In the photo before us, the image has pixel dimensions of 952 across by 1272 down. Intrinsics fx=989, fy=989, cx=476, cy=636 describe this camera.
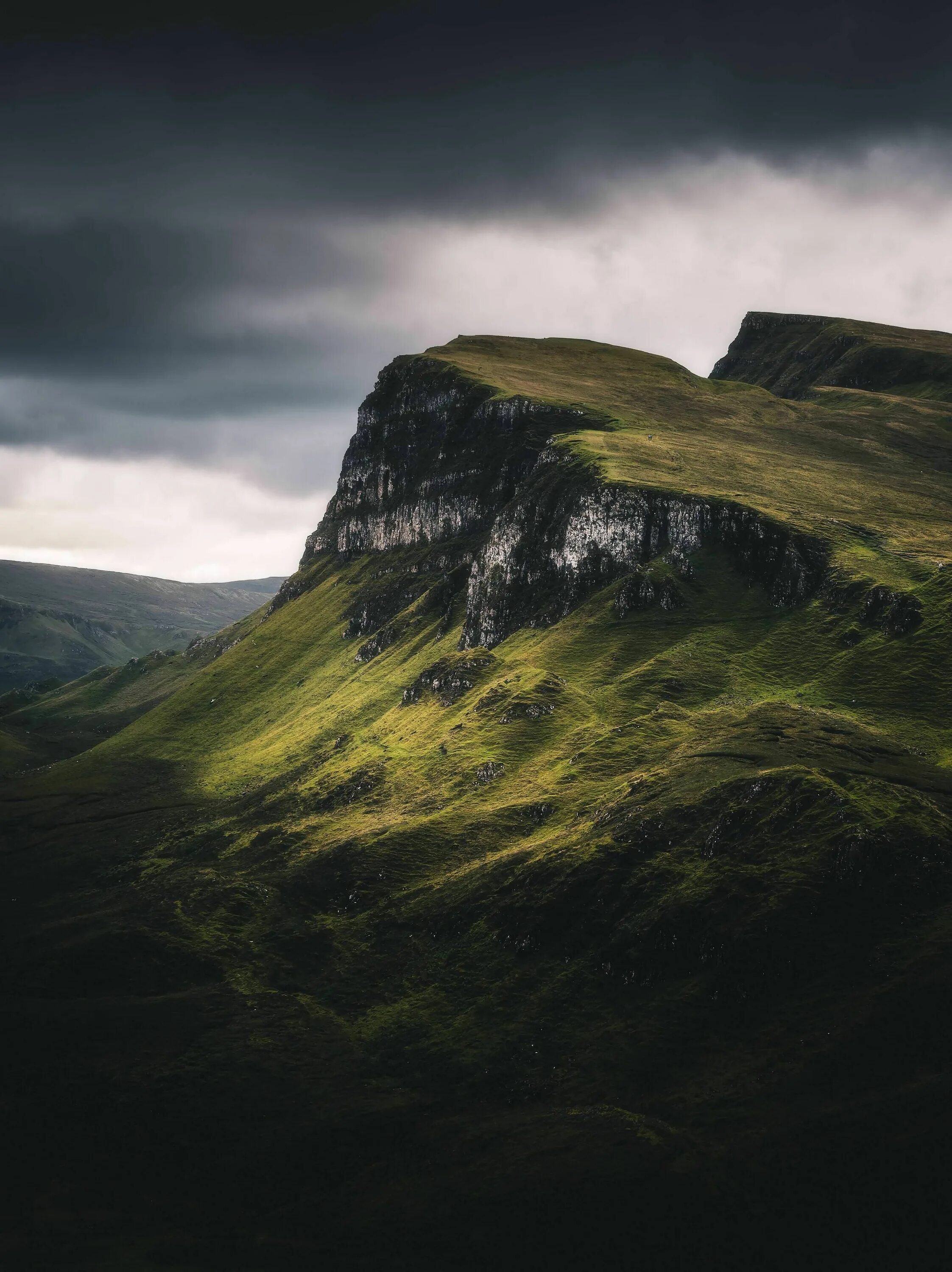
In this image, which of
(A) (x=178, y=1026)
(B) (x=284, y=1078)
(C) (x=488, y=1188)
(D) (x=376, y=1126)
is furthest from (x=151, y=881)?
(C) (x=488, y=1188)

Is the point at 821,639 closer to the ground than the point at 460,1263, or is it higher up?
higher up

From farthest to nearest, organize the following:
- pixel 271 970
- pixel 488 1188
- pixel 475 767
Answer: pixel 475 767
pixel 271 970
pixel 488 1188

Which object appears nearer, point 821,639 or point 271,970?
point 271,970

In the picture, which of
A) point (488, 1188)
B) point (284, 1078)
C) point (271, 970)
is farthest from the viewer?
point (271, 970)

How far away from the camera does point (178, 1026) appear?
131 meters

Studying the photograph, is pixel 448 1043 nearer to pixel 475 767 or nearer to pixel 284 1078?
pixel 284 1078

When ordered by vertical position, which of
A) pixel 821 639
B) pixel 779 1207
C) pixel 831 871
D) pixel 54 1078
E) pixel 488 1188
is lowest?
pixel 54 1078

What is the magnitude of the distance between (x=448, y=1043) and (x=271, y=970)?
124ft

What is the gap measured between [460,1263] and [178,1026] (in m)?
61.6

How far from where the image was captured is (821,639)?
19750 cm

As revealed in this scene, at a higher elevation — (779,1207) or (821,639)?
(821,639)

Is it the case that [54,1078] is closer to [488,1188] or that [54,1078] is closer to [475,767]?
[488,1188]

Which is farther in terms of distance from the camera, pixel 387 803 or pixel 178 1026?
pixel 387 803

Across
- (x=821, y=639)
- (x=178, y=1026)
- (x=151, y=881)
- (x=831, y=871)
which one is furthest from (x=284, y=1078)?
(x=821, y=639)
